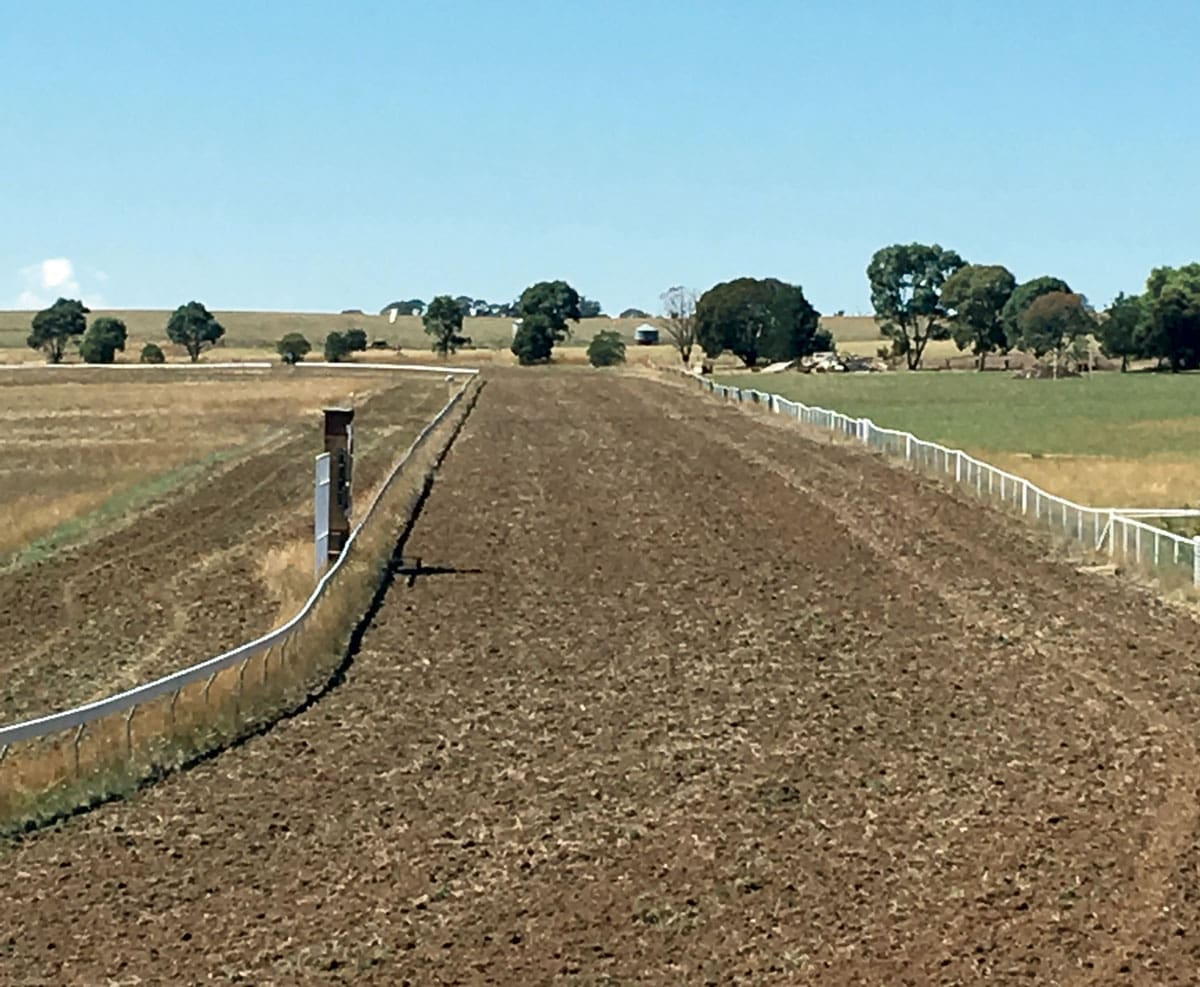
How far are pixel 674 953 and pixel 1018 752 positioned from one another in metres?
5.29

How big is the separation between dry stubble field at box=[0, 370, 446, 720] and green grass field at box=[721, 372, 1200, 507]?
541 inches

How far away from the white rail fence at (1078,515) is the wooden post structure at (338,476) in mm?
9006

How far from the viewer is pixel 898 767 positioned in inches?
539

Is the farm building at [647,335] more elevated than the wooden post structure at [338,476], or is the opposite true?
the wooden post structure at [338,476]

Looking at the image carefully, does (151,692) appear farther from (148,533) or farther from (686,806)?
(148,533)

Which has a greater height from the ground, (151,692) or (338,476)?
(338,476)

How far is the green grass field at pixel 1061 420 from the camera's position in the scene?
39812 mm

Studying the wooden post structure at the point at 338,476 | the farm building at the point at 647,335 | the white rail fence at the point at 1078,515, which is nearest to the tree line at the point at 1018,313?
the farm building at the point at 647,335

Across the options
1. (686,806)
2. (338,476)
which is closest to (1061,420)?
(338,476)

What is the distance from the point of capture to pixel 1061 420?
69.1 m

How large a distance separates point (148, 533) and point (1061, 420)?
1748 inches

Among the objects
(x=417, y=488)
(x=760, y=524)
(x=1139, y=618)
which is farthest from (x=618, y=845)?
(x=417, y=488)

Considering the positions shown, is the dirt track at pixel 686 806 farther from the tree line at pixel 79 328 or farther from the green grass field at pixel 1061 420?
the tree line at pixel 79 328

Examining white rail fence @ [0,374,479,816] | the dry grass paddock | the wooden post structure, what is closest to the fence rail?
white rail fence @ [0,374,479,816]
